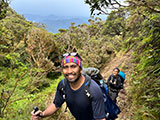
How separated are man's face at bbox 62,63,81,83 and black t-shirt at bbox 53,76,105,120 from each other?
16 cm

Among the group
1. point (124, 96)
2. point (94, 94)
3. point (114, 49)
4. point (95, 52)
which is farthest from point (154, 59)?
point (114, 49)

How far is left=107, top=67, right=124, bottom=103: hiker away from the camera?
4.08 meters

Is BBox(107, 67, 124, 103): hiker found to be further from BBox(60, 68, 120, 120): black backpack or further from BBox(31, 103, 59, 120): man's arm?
BBox(31, 103, 59, 120): man's arm

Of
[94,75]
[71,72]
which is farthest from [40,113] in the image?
[94,75]

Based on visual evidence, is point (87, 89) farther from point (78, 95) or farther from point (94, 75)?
point (94, 75)

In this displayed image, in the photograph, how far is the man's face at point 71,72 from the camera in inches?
60.1

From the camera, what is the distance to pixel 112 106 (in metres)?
1.96

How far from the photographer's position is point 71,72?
154 centimetres

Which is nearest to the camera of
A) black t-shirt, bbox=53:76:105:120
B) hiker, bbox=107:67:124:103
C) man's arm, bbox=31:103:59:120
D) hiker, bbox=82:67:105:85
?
black t-shirt, bbox=53:76:105:120

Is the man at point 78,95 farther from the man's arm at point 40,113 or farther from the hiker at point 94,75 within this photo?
the hiker at point 94,75

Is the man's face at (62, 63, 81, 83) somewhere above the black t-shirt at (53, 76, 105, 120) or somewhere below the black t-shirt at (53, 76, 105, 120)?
above

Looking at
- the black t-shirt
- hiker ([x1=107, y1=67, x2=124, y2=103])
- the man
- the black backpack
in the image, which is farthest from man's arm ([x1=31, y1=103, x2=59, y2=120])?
hiker ([x1=107, y1=67, x2=124, y2=103])

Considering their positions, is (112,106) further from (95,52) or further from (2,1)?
(95,52)

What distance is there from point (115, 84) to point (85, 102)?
2.94 metres
